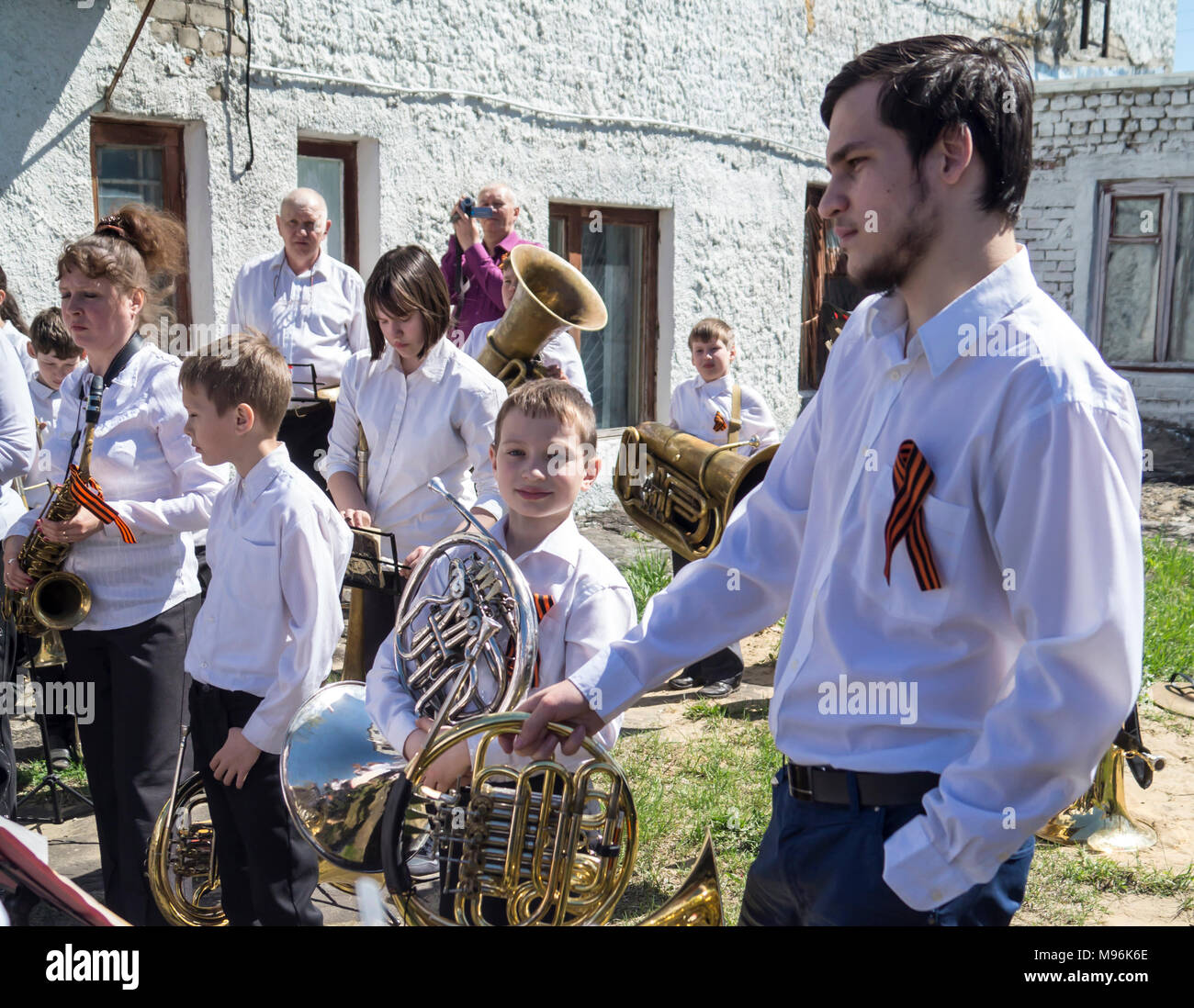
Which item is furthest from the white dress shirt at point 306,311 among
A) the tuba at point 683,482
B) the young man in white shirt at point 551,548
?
the young man in white shirt at point 551,548

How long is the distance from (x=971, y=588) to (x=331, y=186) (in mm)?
6980

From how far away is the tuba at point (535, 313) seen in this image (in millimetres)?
5094

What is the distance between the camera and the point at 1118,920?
12.4 feet

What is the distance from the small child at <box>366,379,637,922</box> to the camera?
8.64ft

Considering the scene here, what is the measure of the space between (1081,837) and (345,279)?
4167 millimetres

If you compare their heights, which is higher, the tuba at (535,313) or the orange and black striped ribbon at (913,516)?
the tuba at (535,313)

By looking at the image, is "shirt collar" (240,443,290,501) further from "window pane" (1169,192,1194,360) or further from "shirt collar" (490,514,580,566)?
"window pane" (1169,192,1194,360)

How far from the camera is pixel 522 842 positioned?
6.98 feet

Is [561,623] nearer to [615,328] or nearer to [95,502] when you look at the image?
[95,502]

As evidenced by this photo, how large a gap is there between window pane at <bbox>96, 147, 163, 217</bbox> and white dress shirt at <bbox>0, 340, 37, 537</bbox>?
2.96 metres

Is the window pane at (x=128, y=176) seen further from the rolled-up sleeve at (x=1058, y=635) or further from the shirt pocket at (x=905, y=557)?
the rolled-up sleeve at (x=1058, y=635)

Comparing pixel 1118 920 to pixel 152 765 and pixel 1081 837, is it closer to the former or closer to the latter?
pixel 1081 837
